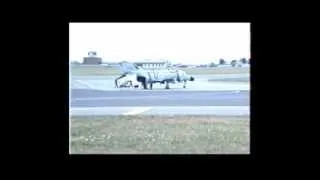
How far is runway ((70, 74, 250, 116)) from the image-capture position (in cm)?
404

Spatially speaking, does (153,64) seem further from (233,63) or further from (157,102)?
(233,63)

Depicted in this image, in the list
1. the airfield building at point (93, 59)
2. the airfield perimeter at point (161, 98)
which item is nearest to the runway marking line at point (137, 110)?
the airfield perimeter at point (161, 98)

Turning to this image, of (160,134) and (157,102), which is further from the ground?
(157,102)

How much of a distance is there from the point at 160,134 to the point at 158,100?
265mm

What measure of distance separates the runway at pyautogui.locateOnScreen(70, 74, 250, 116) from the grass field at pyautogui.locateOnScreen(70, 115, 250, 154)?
0.18 feet

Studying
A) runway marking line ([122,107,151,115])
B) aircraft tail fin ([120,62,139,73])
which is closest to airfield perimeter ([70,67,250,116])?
runway marking line ([122,107,151,115])

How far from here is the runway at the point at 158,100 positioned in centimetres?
404

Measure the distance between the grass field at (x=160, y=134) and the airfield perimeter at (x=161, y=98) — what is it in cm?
5

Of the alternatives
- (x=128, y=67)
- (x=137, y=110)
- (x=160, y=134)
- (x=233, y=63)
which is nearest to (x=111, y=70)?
(x=128, y=67)

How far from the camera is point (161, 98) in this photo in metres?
4.07

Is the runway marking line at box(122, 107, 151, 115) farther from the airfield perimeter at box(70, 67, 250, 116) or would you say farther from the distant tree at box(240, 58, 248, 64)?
the distant tree at box(240, 58, 248, 64)
